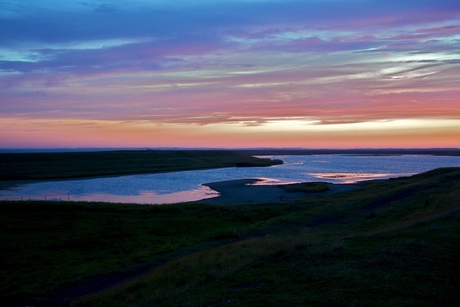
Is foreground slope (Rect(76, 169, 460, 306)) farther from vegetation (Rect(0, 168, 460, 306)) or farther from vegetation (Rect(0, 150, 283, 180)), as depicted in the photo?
vegetation (Rect(0, 150, 283, 180))

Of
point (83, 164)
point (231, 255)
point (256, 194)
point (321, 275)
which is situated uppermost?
point (83, 164)

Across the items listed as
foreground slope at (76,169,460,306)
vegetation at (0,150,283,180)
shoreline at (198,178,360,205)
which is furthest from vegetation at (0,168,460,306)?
vegetation at (0,150,283,180)

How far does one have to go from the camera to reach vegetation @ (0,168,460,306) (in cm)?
1088

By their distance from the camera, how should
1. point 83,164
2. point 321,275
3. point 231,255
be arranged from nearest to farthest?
point 321,275 → point 231,255 → point 83,164

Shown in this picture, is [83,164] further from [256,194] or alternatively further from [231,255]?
[231,255]

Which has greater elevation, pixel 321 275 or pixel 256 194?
pixel 321 275

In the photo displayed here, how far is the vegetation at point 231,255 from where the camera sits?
1088cm

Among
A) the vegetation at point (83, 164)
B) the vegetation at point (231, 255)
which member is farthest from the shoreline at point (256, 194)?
the vegetation at point (83, 164)

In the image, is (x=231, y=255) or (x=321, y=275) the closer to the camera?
(x=321, y=275)

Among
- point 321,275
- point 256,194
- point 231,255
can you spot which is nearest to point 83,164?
point 256,194

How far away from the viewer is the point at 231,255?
19047 millimetres

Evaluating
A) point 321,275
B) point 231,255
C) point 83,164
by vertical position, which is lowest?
point 231,255

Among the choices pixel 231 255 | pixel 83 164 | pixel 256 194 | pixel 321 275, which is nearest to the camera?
pixel 321 275

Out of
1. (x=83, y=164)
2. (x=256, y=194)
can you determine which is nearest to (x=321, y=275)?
(x=256, y=194)
